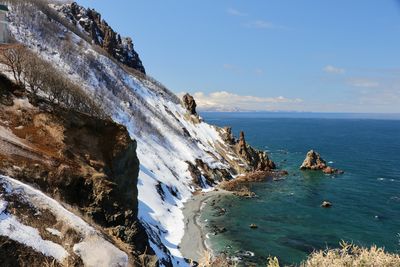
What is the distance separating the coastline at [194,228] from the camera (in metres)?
47.9

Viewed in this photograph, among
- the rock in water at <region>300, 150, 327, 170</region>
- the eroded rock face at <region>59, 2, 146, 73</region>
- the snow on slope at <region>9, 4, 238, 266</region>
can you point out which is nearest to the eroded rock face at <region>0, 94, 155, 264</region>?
the snow on slope at <region>9, 4, 238, 266</region>

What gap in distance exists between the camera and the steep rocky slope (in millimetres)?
71688

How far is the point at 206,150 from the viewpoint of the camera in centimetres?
10444

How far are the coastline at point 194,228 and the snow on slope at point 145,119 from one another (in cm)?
130

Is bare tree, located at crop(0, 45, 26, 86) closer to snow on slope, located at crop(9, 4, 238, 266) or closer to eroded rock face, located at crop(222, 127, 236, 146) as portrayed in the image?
snow on slope, located at crop(9, 4, 238, 266)

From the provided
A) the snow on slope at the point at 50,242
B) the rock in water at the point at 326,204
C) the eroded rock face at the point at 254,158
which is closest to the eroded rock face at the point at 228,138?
the eroded rock face at the point at 254,158

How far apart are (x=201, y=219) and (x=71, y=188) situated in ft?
124

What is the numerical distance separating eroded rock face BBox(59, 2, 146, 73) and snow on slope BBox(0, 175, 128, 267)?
422 feet

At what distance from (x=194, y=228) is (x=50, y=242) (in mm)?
40312

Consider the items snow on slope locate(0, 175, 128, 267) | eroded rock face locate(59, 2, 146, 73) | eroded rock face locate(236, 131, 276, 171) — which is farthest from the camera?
eroded rock face locate(59, 2, 146, 73)

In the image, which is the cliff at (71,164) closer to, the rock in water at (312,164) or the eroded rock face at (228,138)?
the rock in water at (312,164)

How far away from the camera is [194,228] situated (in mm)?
57531

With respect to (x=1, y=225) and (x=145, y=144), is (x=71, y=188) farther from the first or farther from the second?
(x=145, y=144)

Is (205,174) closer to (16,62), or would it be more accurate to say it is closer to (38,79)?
(38,79)
